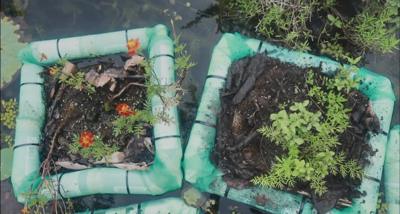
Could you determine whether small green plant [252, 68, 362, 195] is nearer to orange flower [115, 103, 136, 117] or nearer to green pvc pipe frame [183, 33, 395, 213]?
green pvc pipe frame [183, 33, 395, 213]

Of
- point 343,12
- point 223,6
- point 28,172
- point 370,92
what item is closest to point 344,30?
point 343,12

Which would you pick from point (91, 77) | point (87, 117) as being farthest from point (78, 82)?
point (87, 117)

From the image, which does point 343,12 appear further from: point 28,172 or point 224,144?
point 28,172

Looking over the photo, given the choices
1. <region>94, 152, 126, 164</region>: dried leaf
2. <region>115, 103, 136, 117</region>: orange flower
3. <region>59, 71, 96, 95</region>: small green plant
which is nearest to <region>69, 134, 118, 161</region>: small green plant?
<region>94, 152, 126, 164</region>: dried leaf

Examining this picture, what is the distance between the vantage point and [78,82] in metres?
3.87

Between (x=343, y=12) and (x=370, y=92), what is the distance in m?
0.78

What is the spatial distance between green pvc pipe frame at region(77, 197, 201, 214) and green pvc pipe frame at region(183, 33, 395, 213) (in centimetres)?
22

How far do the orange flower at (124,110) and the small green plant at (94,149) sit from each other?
0.29m

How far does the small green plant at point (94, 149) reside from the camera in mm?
3827

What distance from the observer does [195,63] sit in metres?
4.16

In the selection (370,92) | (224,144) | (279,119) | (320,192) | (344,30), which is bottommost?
(320,192)

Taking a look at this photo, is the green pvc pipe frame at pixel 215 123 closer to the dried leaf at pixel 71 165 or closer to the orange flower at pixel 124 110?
the orange flower at pixel 124 110

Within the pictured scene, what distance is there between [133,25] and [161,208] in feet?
5.48

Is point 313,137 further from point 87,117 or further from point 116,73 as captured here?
point 87,117
